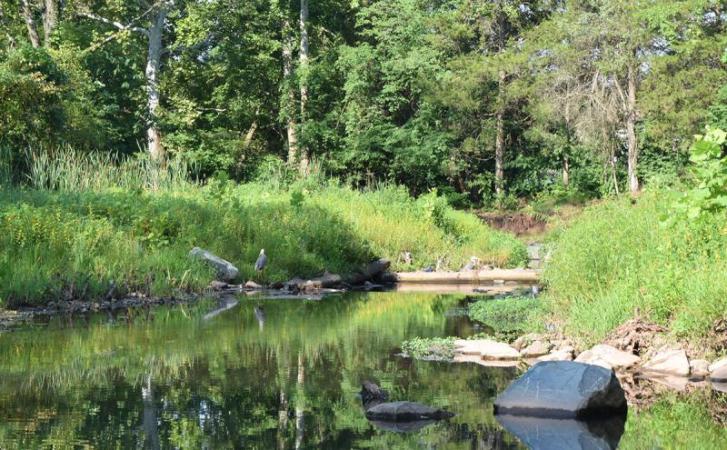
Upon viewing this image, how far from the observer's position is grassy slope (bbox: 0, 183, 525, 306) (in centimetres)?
1457

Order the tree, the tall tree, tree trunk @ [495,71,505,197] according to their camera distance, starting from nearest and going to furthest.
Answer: the tree → tree trunk @ [495,71,505,197] → the tall tree

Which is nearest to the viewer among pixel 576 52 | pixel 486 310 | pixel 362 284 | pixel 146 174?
pixel 486 310

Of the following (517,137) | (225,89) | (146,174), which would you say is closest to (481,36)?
(517,137)

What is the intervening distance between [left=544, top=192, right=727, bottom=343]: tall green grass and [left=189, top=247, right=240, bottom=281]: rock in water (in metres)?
6.99

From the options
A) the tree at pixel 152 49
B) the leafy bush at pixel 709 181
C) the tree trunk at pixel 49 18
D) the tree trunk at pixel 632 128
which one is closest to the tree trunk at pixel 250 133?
the tree at pixel 152 49

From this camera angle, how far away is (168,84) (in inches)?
1420

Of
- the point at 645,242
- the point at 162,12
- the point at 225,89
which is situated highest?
the point at 162,12

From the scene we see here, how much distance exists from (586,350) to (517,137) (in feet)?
88.4

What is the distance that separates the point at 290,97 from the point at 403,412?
28.3 meters

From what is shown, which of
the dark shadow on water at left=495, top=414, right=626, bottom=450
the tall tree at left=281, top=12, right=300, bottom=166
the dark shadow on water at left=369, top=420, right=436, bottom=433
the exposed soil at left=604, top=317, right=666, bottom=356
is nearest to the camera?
the dark shadow on water at left=495, top=414, right=626, bottom=450

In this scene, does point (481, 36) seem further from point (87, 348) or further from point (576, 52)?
point (87, 348)

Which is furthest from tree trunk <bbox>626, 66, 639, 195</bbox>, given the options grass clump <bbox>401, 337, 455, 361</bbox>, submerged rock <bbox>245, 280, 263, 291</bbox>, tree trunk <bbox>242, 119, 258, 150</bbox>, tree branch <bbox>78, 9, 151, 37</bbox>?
grass clump <bbox>401, 337, 455, 361</bbox>

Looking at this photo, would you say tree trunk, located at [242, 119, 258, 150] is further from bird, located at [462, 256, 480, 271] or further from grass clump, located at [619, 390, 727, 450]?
grass clump, located at [619, 390, 727, 450]

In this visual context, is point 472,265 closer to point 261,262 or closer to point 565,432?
point 261,262
